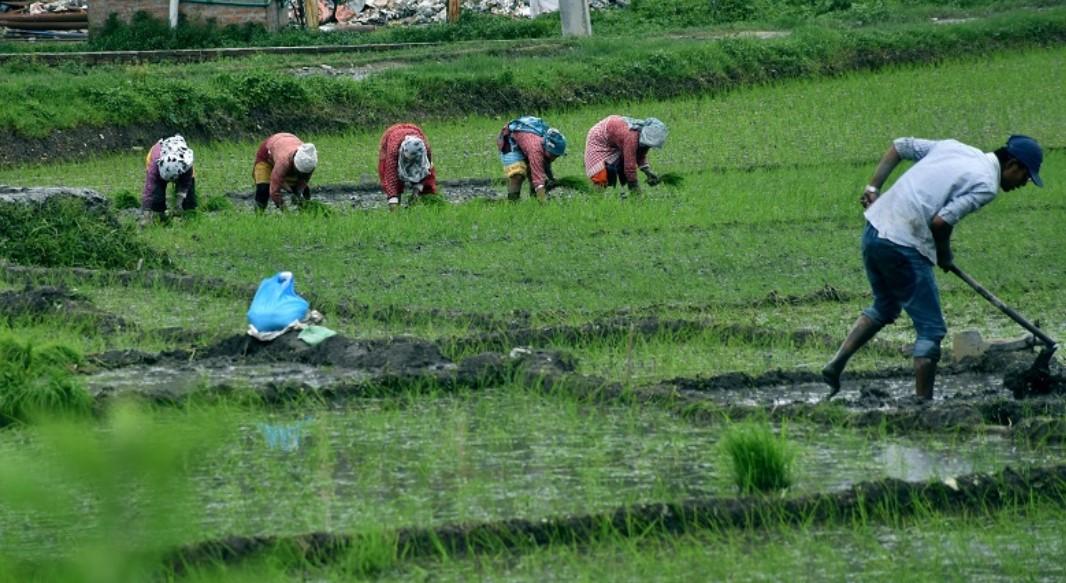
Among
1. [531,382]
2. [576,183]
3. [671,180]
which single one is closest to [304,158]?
[576,183]

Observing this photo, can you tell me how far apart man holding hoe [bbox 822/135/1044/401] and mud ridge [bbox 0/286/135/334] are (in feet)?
13.9

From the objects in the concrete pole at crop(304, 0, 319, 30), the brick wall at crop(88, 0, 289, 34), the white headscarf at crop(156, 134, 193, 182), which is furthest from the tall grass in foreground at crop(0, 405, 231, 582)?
the concrete pole at crop(304, 0, 319, 30)

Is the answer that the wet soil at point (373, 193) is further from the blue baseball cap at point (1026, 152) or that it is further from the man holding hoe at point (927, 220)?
the blue baseball cap at point (1026, 152)

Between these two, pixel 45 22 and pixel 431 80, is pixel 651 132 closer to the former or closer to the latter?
pixel 431 80

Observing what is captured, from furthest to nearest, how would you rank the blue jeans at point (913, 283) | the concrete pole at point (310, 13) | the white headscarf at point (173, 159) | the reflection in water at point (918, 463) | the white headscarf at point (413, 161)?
the concrete pole at point (310, 13), the white headscarf at point (413, 161), the white headscarf at point (173, 159), the blue jeans at point (913, 283), the reflection in water at point (918, 463)

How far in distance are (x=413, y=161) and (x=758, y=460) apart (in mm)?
8506

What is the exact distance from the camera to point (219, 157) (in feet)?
60.3

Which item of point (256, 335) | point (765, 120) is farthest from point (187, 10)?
point (256, 335)

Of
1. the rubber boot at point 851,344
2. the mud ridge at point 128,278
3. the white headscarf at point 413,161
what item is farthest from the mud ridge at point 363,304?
the white headscarf at point 413,161

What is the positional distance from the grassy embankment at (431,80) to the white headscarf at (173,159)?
4.92m

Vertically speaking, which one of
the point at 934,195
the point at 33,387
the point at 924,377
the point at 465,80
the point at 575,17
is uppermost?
the point at 575,17

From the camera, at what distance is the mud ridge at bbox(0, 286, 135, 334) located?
384 inches

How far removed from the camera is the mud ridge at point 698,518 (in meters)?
5.55

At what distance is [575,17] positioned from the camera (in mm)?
25062
